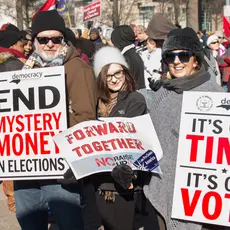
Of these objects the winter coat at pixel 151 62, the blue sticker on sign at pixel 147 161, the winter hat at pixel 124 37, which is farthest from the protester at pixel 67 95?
the winter hat at pixel 124 37

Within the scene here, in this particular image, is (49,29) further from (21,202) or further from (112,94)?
(21,202)

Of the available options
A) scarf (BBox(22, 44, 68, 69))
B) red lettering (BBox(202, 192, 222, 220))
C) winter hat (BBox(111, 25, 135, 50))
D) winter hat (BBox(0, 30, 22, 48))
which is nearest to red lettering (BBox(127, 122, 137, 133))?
red lettering (BBox(202, 192, 222, 220))

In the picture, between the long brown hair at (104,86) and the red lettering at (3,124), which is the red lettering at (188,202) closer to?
the long brown hair at (104,86)

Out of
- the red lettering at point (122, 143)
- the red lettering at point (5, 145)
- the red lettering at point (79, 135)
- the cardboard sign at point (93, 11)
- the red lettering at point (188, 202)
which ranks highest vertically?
the cardboard sign at point (93, 11)

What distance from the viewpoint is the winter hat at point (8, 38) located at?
6.66 m

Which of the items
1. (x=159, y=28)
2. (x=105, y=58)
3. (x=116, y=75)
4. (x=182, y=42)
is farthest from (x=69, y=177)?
(x=159, y=28)

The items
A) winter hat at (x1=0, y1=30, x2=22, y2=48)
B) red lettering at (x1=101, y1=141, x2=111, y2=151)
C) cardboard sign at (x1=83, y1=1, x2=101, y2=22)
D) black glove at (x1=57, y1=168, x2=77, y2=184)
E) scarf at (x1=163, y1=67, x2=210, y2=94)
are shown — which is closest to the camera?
scarf at (x1=163, y1=67, x2=210, y2=94)

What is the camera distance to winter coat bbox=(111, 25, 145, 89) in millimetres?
8000

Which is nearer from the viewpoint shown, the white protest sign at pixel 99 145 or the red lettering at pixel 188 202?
the red lettering at pixel 188 202

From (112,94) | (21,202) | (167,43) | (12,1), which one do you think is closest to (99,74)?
(112,94)

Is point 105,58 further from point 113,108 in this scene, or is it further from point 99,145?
point 99,145

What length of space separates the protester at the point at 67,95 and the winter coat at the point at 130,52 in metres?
3.75

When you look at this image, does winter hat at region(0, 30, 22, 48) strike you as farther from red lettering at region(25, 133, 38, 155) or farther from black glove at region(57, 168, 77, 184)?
black glove at region(57, 168, 77, 184)

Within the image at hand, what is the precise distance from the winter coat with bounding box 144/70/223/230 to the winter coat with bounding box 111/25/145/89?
14.0 ft
